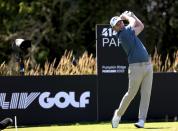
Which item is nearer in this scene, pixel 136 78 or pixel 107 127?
pixel 136 78

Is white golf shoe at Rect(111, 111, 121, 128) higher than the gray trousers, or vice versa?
the gray trousers

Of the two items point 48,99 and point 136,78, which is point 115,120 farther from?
point 48,99

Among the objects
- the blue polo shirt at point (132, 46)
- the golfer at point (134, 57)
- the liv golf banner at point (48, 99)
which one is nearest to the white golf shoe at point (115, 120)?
the golfer at point (134, 57)

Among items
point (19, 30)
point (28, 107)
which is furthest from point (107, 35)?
point (19, 30)

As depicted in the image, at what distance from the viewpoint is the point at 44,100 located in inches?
547

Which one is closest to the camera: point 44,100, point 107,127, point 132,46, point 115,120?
point 132,46

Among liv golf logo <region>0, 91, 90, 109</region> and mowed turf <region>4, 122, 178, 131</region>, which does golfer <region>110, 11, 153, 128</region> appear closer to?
mowed turf <region>4, 122, 178, 131</region>

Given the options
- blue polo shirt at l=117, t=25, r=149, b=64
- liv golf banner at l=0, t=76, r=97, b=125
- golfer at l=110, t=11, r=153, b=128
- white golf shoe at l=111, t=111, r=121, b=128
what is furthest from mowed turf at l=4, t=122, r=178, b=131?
blue polo shirt at l=117, t=25, r=149, b=64

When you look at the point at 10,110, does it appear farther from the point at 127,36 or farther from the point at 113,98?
the point at 127,36

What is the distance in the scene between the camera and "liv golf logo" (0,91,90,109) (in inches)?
539

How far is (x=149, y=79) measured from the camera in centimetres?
1231

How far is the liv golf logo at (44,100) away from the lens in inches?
539

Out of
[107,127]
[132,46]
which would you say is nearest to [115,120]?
[107,127]

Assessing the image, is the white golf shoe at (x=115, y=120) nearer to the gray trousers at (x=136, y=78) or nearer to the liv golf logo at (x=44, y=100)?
the gray trousers at (x=136, y=78)
